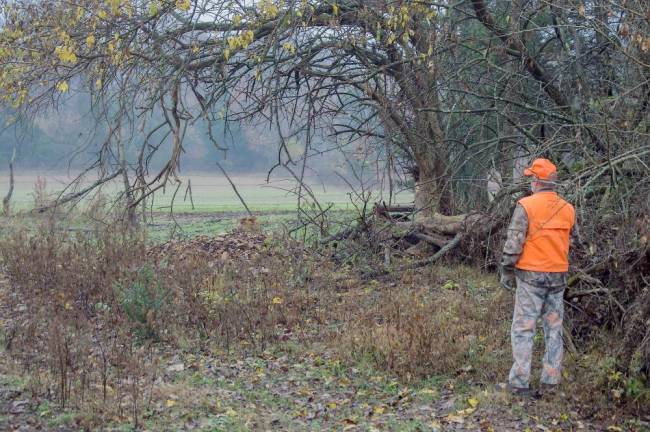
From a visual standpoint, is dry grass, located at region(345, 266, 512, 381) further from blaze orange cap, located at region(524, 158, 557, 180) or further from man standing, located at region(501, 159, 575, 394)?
blaze orange cap, located at region(524, 158, 557, 180)

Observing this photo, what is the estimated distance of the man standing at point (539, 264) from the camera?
7207 millimetres

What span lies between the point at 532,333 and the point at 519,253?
751 mm

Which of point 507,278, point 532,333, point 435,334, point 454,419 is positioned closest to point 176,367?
point 435,334

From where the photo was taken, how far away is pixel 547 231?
7.18 metres

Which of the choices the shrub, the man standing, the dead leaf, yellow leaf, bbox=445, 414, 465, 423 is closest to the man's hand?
the man standing

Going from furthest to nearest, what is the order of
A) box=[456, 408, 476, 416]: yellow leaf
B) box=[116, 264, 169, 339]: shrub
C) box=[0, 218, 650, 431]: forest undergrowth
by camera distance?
box=[116, 264, 169, 339]: shrub → box=[456, 408, 476, 416]: yellow leaf → box=[0, 218, 650, 431]: forest undergrowth

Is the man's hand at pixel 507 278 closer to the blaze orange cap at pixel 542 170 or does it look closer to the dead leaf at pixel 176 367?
the blaze orange cap at pixel 542 170

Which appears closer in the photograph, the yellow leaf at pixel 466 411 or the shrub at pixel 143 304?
the yellow leaf at pixel 466 411

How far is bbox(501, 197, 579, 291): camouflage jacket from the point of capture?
7.25m

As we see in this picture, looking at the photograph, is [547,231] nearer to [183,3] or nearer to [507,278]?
[507,278]

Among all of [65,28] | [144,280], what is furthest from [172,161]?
[65,28]

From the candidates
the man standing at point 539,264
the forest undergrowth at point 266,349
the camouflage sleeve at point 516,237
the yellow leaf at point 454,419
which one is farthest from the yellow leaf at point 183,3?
the yellow leaf at point 454,419

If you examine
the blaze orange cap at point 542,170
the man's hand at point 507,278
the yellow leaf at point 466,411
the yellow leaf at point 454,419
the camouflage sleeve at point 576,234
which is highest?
the blaze orange cap at point 542,170

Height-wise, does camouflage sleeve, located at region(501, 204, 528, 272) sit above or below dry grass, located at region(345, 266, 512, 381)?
above
